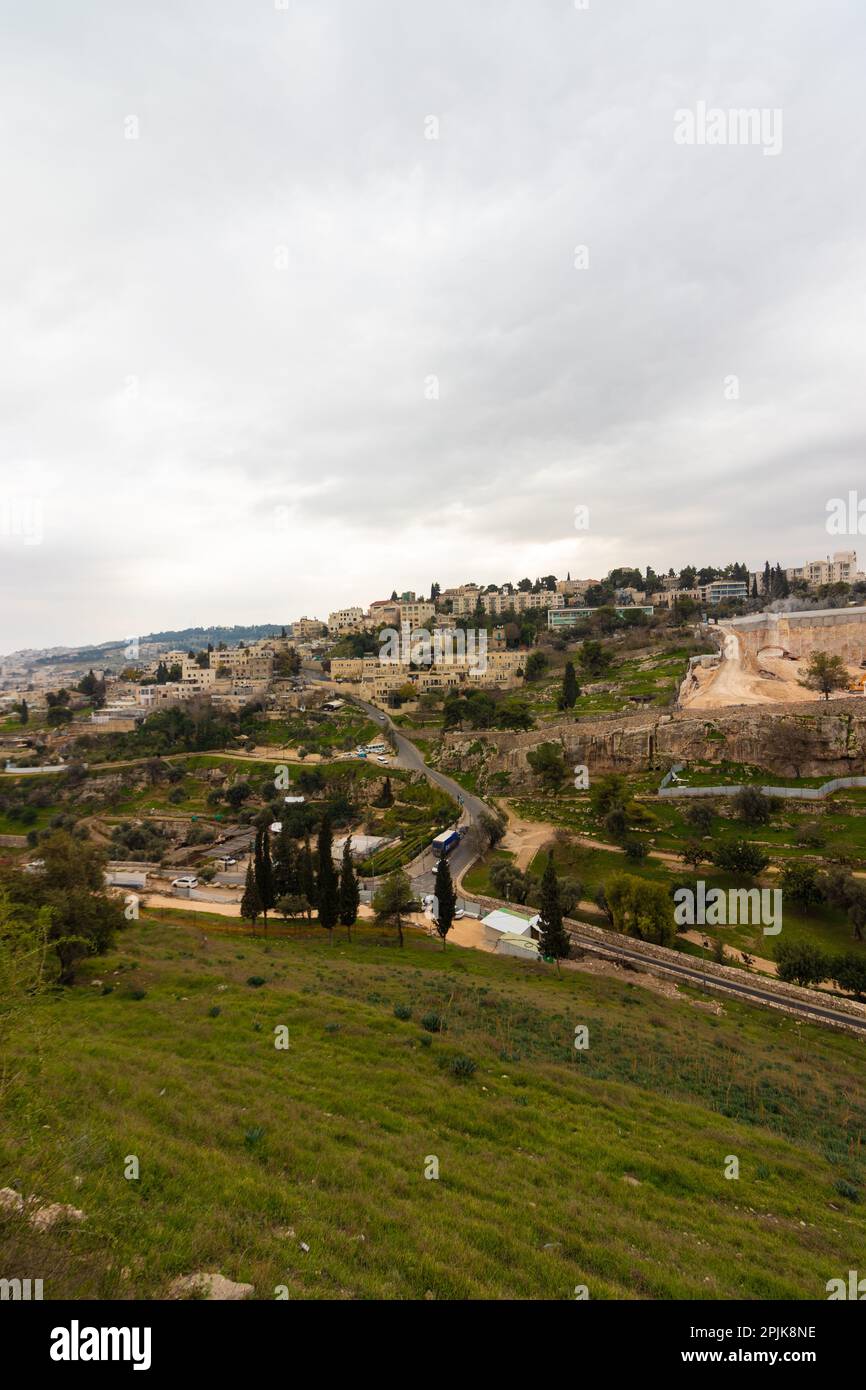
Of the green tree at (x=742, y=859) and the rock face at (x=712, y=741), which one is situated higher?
the rock face at (x=712, y=741)

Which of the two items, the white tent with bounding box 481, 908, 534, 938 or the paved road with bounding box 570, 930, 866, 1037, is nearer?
the paved road with bounding box 570, 930, 866, 1037

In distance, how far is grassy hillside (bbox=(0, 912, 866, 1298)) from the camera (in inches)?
228

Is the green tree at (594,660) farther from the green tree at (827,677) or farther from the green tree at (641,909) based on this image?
the green tree at (641,909)

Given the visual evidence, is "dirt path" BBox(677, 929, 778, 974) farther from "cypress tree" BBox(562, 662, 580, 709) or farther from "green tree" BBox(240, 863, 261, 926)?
"cypress tree" BBox(562, 662, 580, 709)

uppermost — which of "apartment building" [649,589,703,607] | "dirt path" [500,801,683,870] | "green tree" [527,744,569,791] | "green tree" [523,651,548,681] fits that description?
"apartment building" [649,589,703,607]

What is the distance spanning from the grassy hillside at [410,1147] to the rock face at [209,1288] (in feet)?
0.41

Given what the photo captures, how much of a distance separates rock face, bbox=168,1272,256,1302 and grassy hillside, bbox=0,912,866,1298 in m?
0.12

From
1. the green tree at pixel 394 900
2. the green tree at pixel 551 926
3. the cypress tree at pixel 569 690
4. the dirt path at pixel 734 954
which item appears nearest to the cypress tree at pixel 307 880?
the green tree at pixel 394 900

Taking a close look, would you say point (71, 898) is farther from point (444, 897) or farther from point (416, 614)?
point (416, 614)

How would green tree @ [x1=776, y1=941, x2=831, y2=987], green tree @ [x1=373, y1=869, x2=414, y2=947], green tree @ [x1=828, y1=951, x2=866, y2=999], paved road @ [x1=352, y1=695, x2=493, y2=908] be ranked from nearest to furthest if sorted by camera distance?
1. green tree @ [x1=828, y1=951, x2=866, y2=999]
2. green tree @ [x1=776, y1=941, x2=831, y2=987]
3. green tree @ [x1=373, y1=869, x2=414, y2=947]
4. paved road @ [x1=352, y1=695, x2=493, y2=908]

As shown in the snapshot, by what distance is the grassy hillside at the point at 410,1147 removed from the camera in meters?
5.79

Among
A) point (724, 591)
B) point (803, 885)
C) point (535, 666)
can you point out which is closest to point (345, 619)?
point (535, 666)

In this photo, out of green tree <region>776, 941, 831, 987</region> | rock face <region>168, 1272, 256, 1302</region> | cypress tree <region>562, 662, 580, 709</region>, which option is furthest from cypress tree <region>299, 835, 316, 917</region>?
cypress tree <region>562, 662, 580, 709</region>
